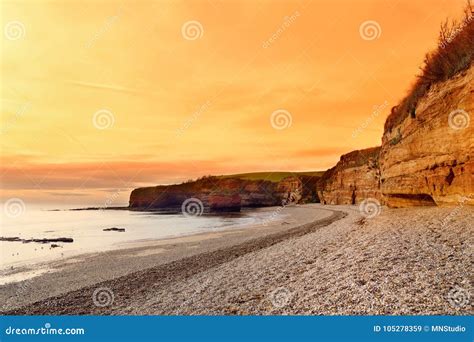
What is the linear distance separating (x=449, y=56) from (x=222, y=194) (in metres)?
98.3

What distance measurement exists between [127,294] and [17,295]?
547cm

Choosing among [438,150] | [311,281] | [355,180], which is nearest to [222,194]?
[355,180]

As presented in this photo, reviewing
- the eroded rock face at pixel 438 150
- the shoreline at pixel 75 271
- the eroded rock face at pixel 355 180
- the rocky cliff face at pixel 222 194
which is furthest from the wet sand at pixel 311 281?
the rocky cliff face at pixel 222 194

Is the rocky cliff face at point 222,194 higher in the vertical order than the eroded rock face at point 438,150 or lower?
higher

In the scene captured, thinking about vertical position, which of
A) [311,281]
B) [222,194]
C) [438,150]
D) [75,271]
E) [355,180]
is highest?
[222,194]

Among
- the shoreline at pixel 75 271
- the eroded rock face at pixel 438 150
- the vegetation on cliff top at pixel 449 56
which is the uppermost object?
the vegetation on cliff top at pixel 449 56

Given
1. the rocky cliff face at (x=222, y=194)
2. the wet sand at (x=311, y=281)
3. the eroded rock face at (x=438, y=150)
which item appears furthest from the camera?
the rocky cliff face at (x=222, y=194)

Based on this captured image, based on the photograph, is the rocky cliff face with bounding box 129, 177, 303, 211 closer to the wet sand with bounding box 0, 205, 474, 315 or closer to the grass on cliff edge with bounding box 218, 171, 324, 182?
the grass on cliff edge with bounding box 218, 171, 324, 182

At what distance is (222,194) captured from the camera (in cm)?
11412

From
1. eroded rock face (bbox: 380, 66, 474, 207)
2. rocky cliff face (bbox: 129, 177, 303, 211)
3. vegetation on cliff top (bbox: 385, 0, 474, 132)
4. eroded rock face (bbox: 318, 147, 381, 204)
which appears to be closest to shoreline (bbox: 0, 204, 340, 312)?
eroded rock face (bbox: 380, 66, 474, 207)

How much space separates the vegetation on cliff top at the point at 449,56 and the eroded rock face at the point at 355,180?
4040 centimetres

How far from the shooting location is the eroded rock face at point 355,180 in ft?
207

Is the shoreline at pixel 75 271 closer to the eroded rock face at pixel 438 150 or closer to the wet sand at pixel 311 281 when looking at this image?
the wet sand at pixel 311 281

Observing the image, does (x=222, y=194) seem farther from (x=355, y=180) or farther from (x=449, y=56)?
(x=449, y=56)
